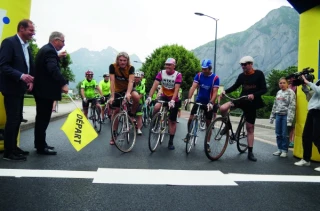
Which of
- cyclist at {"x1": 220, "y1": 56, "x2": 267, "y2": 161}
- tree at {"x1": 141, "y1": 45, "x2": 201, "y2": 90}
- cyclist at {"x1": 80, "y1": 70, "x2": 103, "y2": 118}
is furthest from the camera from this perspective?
tree at {"x1": 141, "y1": 45, "x2": 201, "y2": 90}

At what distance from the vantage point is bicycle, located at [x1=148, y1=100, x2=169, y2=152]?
6.48 m

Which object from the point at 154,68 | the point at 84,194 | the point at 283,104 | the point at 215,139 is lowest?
the point at 84,194

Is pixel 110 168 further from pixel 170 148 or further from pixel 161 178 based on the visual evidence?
pixel 170 148

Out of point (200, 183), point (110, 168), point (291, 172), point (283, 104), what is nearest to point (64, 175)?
point (110, 168)

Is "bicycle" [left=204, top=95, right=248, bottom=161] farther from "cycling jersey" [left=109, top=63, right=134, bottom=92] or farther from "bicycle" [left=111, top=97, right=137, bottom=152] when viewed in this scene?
"cycling jersey" [left=109, top=63, right=134, bottom=92]

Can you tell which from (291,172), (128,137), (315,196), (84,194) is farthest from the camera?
(128,137)

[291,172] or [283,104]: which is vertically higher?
[283,104]

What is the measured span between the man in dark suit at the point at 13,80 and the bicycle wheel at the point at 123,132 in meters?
1.79

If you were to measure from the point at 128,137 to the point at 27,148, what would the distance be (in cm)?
206

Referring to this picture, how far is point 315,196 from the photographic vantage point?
3.80 meters

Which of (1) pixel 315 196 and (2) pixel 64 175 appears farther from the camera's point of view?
(2) pixel 64 175

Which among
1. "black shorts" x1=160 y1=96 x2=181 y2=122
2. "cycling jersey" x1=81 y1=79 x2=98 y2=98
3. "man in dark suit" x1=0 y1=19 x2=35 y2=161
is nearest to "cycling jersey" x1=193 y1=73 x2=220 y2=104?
"black shorts" x1=160 y1=96 x2=181 y2=122

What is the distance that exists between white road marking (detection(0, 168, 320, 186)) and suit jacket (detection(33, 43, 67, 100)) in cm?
170

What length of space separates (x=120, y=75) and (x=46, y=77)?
1.62 m
